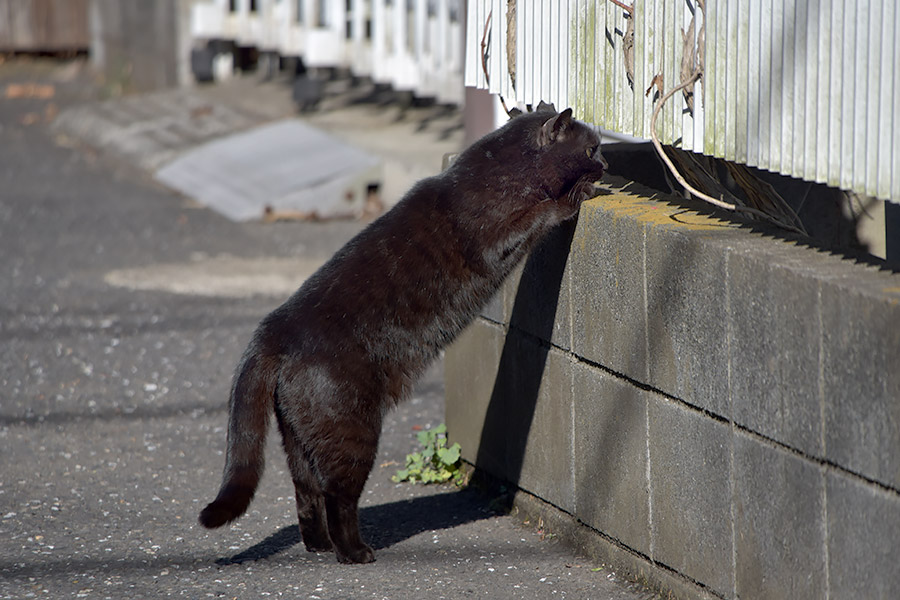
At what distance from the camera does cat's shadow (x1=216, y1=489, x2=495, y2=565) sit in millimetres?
4070

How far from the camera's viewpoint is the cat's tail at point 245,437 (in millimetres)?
3459

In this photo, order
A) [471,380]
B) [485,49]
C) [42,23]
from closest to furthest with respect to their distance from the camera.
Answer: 1. [485,49]
2. [471,380]
3. [42,23]

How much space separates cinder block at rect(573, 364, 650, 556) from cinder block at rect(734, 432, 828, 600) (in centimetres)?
48

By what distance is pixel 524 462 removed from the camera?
14.0 feet

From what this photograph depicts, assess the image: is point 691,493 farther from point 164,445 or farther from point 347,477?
point 164,445

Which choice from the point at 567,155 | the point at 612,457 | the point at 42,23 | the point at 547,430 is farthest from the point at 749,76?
the point at 42,23

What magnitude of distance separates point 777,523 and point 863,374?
0.54m

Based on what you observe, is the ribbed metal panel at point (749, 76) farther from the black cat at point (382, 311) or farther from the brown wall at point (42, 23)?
the brown wall at point (42, 23)

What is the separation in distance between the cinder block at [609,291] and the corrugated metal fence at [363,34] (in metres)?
6.22

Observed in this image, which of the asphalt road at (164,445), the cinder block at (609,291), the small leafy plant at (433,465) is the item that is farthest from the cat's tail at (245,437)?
the small leafy plant at (433,465)

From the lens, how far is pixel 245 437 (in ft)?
11.9

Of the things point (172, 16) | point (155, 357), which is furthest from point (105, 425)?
point (172, 16)

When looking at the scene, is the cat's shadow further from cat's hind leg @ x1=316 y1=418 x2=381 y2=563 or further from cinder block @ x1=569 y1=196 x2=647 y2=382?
cinder block @ x1=569 y1=196 x2=647 y2=382

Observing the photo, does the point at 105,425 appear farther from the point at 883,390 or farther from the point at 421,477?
the point at 883,390
